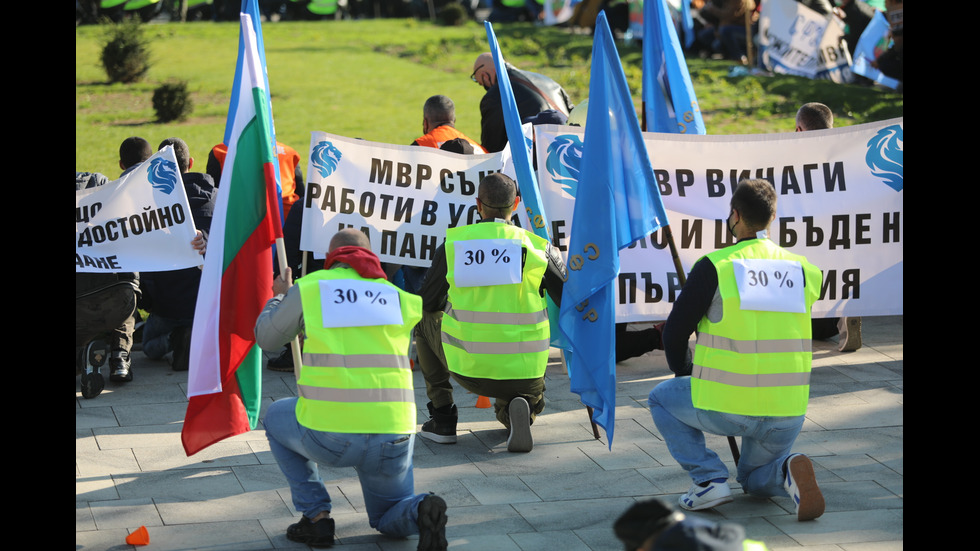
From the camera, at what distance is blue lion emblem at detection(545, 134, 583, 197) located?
8.09 m

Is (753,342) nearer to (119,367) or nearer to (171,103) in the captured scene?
(119,367)

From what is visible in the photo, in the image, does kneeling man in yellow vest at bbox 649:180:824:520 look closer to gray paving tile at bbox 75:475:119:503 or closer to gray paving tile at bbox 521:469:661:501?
gray paving tile at bbox 521:469:661:501

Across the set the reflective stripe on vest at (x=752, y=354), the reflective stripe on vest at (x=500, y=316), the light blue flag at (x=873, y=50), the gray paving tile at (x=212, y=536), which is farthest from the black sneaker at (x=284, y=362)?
the light blue flag at (x=873, y=50)

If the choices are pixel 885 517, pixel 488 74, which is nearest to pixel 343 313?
pixel 885 517

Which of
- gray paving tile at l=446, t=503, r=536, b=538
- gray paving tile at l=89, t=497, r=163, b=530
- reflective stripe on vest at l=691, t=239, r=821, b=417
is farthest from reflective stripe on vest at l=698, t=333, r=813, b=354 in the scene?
gray paving tile at l=89, t=497, r=163, b=530

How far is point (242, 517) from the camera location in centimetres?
589

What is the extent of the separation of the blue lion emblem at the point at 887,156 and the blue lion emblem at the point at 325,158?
12.6 feet

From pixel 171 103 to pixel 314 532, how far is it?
13.7m

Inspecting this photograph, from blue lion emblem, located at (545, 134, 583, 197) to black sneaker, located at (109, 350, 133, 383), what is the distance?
11.2ft

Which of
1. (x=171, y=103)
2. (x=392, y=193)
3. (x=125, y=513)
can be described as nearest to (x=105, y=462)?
(x=125, y=513)

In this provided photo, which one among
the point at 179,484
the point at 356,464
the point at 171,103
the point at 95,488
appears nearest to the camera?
the point at 356,464

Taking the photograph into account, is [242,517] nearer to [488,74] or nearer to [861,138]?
[861,138]

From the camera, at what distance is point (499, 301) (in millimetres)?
6742

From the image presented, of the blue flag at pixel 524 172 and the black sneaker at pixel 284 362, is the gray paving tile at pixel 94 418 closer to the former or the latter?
the black sneaker at pixel 284 362
